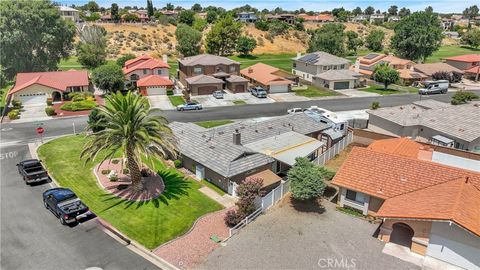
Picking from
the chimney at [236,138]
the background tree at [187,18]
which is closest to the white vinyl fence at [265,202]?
the chimney at [236,138]

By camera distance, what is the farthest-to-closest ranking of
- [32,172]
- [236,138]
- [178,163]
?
[178,163] < [236,138] < [32,172]

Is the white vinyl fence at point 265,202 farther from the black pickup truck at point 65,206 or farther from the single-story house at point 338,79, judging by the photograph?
the single-story house at point 338,79

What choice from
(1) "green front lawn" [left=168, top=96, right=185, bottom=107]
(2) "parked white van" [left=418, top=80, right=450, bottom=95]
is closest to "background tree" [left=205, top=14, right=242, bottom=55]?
(1) "green front lawn" [left=168, top=96, right=185, bottom=107]

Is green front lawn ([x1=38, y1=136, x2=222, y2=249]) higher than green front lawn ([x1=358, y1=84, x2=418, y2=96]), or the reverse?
green front lawn ([x1=358, y1=84, x2=418, y2=96])

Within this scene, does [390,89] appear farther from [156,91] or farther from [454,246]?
[454,246]

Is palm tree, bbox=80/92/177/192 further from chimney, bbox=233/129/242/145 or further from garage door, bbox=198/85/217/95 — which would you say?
garage door, bbox=198/85/217/95

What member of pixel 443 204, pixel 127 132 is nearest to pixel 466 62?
pixel 443 204
